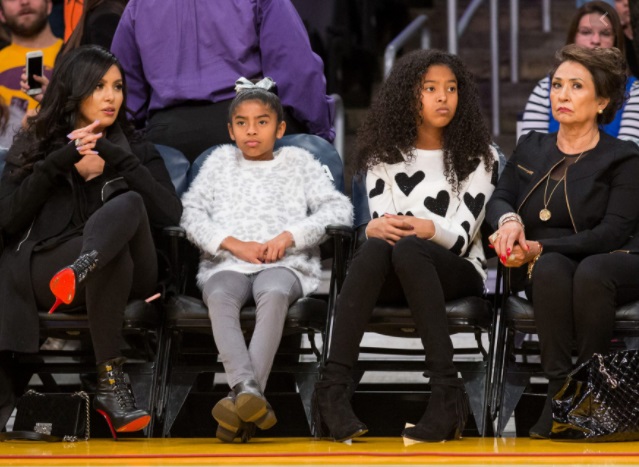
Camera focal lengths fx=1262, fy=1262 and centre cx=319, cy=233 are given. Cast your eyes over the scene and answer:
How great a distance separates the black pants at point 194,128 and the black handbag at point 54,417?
1156 mm

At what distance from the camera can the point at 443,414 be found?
3586 mm

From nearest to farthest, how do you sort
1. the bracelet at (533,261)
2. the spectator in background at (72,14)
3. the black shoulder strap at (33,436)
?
the black shoulder strap at (33,436) < the bracelet at (533,261) < the spectator in background at (72,14)

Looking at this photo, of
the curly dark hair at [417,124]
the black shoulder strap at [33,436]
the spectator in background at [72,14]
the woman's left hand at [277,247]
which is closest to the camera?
the black shoulder strap at [33,436]

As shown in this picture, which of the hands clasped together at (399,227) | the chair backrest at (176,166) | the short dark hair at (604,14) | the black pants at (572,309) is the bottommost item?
the black pants at (572,309)

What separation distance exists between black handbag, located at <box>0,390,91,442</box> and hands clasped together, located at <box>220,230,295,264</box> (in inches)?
26.9

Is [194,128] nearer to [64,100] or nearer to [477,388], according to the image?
[64,100]

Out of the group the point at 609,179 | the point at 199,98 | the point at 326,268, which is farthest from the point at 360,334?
the point at 326,268

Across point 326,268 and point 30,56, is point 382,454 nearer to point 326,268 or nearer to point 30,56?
point 30,56

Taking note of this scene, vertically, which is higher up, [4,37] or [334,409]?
[4,37]

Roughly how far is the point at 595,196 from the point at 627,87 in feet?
3.62

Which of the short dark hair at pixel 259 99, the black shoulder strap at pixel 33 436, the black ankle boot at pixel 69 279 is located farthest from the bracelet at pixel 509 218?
the black shoulder strap at pixel 33 436

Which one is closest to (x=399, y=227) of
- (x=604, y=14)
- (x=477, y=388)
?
(x=477, y=388)

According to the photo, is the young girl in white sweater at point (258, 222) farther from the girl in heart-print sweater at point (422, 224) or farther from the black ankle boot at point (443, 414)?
the black ankle boot at point (443, 414)

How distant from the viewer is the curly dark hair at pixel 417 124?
4207 mm
